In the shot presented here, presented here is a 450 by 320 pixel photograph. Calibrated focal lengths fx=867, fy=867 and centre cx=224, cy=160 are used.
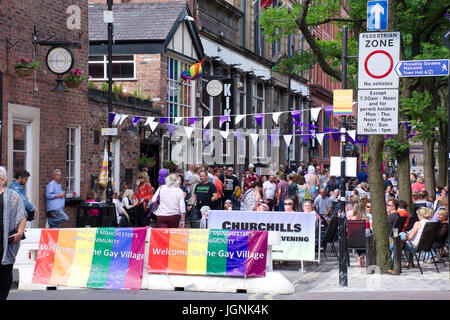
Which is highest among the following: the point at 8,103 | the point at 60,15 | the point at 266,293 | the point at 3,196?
the point at 60,15

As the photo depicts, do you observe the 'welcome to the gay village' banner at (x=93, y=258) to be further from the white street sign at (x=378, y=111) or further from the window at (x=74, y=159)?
the window at (x=74, y=159)

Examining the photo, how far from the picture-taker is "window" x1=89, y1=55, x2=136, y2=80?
3027 centimetres

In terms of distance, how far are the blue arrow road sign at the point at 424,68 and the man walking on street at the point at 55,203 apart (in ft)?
29.4

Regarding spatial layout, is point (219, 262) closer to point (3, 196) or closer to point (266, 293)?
point (266, 293)

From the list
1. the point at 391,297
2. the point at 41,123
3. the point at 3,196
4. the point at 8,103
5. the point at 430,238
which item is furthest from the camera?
the point at 41,123

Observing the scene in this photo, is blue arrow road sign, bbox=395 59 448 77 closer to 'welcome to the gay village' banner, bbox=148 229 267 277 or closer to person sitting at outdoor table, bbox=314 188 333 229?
'welcome to the gay village' banner, bbox=148 229 267 277

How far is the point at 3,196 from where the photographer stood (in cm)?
973

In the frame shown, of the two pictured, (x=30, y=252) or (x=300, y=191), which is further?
(x=300, y=191)

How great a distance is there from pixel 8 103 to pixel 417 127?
1038 cm

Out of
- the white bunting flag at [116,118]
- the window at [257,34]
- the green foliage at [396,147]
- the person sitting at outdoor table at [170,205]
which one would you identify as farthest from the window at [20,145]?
the window at [257,34]

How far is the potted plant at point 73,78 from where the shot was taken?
2131 cm

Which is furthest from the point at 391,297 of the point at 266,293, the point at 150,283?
the point at 150,283

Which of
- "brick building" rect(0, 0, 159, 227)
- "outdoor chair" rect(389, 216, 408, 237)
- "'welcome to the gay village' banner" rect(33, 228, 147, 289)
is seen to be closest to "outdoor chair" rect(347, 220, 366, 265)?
"outdoor chair" rect(389, 216, 408, 237)

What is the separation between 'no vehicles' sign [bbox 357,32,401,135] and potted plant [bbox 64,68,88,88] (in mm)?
9228
